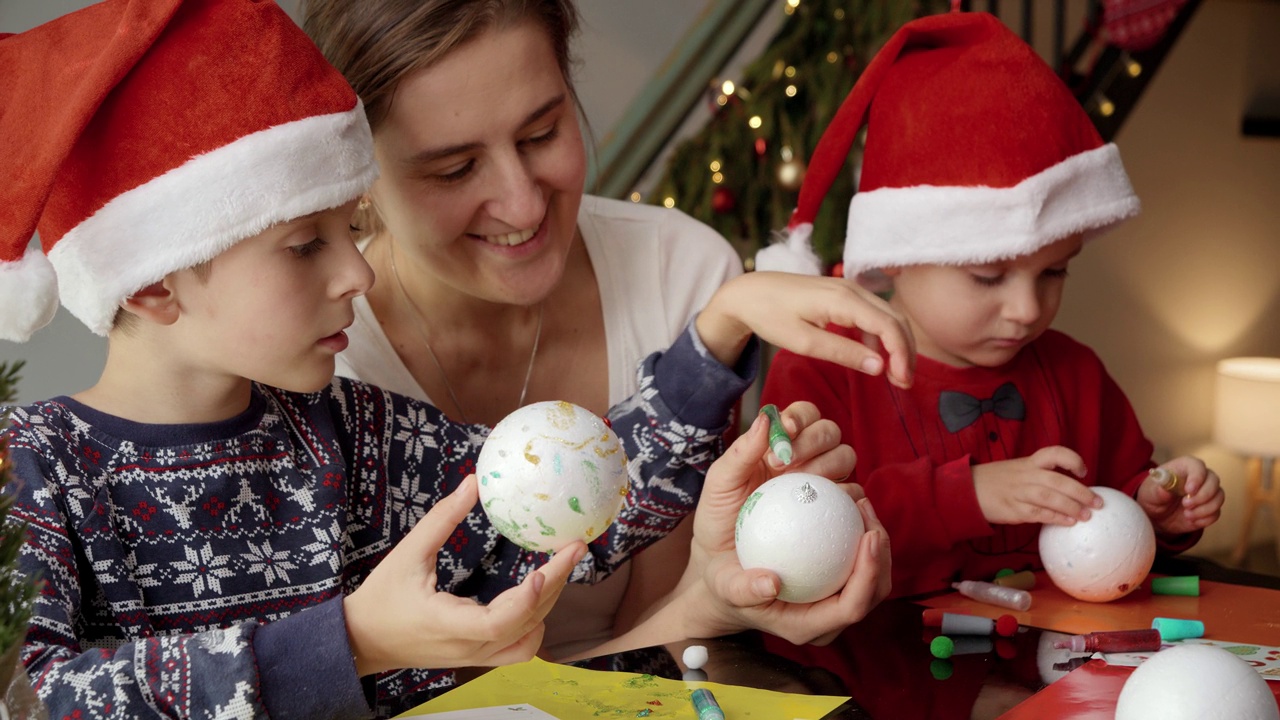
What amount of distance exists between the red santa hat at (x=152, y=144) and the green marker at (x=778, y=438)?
0.53 metres

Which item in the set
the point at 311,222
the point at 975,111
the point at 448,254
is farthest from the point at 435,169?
the point at 975,111

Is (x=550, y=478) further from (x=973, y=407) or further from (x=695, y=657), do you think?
(x=973, y=407)

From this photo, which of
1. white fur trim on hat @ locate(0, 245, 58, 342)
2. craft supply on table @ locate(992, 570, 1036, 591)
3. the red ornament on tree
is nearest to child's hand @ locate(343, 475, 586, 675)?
white fur trim on hat @ locate(0, 245, 58, 342)

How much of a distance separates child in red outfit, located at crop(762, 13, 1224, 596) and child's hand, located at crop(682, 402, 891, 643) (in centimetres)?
29

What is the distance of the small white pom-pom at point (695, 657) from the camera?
44.5 inches

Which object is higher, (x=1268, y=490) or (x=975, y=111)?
(x=975, y=111)

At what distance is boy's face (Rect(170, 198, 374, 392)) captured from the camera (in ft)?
3.92

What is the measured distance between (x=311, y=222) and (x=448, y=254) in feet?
1.15

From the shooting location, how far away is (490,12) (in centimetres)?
147

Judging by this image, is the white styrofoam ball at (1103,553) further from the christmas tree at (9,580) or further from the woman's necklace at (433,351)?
the christmas tree at (9,580)

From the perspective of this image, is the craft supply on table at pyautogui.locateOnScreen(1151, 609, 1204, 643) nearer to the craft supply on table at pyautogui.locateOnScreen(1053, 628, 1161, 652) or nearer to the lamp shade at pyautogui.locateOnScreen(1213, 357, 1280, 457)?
the craft supply on table at pyautogui.locateOnScreen(1053, 628, 1161, 652)

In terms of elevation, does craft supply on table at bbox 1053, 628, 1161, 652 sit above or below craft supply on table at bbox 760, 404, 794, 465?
below

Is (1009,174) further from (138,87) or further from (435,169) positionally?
(138,87)

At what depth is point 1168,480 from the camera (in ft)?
5.16
